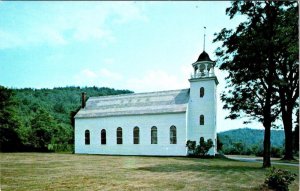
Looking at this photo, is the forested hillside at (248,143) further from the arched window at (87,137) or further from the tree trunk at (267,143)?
the tree trunk at (267,143)

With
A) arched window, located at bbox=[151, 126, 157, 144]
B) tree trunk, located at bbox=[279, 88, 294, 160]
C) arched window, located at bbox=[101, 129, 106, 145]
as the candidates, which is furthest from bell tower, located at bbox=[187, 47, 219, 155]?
arched window, located at bbox=[101, 129, 106, 145]

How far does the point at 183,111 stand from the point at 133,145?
19.7ft

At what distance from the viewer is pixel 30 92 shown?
37531 millimetres

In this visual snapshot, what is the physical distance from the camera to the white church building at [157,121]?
2820 cm

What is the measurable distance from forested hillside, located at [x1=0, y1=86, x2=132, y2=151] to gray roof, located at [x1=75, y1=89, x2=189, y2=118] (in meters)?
3.43

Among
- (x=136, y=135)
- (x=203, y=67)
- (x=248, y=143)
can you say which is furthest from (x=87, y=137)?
(x=248, y=143)

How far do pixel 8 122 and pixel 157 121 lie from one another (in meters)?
13.4

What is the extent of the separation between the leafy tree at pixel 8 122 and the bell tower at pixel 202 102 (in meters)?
15.9

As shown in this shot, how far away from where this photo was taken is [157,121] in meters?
29.0

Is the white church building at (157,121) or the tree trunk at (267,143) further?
the white church building at (157,121)

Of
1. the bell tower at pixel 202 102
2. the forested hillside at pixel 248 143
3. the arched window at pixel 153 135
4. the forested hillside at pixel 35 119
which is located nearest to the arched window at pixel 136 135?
the arched window at pixel 153 135

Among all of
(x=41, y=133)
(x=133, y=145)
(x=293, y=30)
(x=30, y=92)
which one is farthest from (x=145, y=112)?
(x=293, y=30)

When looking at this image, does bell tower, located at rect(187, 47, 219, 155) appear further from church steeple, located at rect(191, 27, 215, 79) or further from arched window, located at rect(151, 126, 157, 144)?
arched window, located at rect(151, 126, 157, 144)

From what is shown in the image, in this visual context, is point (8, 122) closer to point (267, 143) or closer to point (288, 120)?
point (267, 143)
